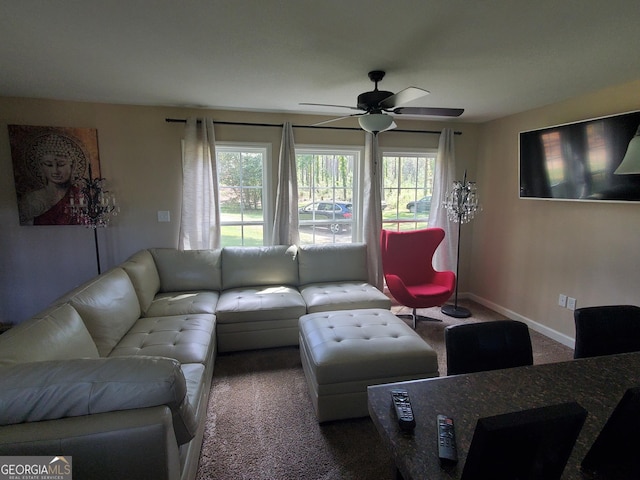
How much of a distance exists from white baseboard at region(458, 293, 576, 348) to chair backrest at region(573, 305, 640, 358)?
1247 millimetres

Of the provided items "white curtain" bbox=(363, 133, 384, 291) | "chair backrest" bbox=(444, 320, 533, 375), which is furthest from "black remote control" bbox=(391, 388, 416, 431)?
"white curtain" bbox=(363, 133, 384, 291)

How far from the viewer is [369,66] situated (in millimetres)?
2283

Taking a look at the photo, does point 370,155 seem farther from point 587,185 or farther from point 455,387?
point 455,387

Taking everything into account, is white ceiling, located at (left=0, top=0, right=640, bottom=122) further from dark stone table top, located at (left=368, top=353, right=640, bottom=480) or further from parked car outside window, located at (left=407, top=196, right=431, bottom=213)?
dark stone table top, located at (left=368, top=353, right=640, bottom=480)

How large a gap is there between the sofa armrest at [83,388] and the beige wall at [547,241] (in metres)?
3.42

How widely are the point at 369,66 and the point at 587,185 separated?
86.3 inches

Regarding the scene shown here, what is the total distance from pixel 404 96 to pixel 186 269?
8.48 ft

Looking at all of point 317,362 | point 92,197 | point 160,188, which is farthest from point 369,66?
point 92,197

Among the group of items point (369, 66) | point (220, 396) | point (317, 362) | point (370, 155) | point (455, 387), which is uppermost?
point (369, 66)

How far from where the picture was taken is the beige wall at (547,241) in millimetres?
2654

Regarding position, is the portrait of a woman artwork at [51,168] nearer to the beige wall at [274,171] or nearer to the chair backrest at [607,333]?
the beige wall at [274,171]

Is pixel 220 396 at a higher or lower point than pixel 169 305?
lower

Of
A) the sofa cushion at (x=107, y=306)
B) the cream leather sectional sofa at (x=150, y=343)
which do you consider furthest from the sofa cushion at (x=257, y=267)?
the sofa cushion at (x=107, y=306)

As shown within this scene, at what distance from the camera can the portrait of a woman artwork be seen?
309cm
